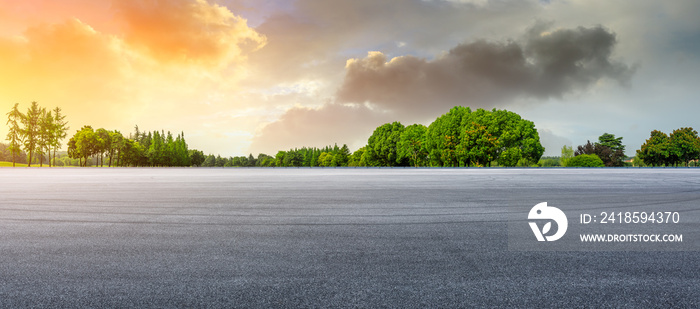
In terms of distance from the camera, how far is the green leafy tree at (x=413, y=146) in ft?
264

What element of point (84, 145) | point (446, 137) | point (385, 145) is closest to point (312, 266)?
→ point (446, 137)

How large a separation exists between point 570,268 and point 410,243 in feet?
6.37

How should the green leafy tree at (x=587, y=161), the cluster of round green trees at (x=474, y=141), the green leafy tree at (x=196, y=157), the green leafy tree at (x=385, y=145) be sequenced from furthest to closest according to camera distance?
1. the green leafy tree at (x=196, y=157)
2. the green leafy tree at (x=385, y=145)
3. the green leafy tree at (x=587, y=161)
4. the cluster of round green trees at (x=474, y=141)

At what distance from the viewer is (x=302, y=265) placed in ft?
14.0

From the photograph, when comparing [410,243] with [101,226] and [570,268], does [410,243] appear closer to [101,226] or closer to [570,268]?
[570,268]

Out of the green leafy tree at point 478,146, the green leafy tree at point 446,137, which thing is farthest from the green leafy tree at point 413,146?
the green leafy tree at point 478,146

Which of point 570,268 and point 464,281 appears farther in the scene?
point 570,268

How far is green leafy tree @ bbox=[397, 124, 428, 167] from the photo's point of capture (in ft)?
264

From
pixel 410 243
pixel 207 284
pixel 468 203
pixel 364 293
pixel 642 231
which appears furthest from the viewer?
pixel 468 203

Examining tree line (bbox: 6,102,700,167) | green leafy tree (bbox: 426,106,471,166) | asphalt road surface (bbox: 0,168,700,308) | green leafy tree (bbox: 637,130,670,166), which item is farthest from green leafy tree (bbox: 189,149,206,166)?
asphalt road surface (bbox: 0,168,700,308)

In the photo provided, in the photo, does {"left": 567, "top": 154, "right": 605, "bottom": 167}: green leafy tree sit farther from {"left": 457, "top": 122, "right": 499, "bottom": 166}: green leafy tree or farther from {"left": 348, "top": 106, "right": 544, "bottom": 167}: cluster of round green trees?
{"left": 457, "top": 122, "right": 499, "bottom": 166}: green leafy tree

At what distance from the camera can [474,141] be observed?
64000 mm

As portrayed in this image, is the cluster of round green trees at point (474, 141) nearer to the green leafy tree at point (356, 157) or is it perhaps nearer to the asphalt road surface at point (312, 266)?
the green leafy tree at point (356, 157)

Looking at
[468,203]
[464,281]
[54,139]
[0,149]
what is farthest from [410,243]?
[0,149]
